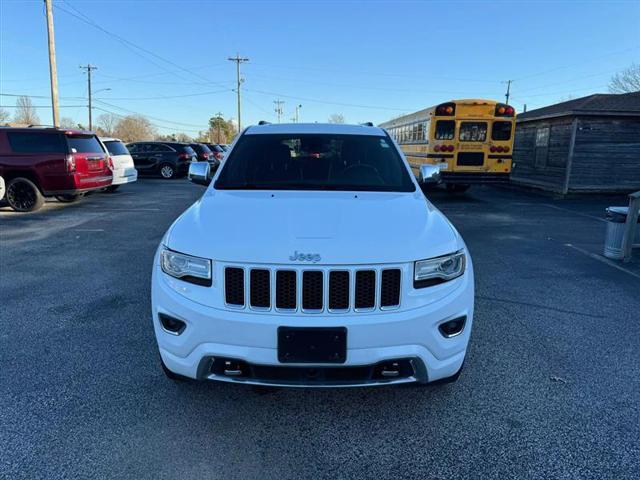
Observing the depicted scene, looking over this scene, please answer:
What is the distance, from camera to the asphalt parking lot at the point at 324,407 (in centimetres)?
235

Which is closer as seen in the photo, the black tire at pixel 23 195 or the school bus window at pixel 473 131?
the black tire at pixel 23 195

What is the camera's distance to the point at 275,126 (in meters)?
4.49

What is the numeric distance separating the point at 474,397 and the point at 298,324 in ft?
4.72

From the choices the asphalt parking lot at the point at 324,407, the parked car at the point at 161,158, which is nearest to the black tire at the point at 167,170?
the parked car at the point at 161,158

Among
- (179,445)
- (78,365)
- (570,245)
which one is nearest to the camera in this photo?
(179,445)

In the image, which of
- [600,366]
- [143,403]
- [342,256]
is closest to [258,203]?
[342,256]

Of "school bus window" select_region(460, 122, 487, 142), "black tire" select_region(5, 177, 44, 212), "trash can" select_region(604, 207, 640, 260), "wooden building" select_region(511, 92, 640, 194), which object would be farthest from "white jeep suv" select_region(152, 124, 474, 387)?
"wooden building" select_region(511, 92, 640, 194)

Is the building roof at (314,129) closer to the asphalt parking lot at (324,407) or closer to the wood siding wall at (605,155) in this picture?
the asphalt parking lot at (324,407)

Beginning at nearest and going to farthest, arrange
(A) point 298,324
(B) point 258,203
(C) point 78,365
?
(A) point 298,324, (B) point 258,203, (C) point 78,365

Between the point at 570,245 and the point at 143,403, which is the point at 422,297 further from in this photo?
the point at 570,245

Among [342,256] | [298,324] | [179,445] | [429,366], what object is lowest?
[179,445]

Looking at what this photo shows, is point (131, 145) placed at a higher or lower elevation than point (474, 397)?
higher

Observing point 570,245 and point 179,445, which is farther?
point 570,245

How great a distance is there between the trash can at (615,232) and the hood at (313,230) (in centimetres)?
498
